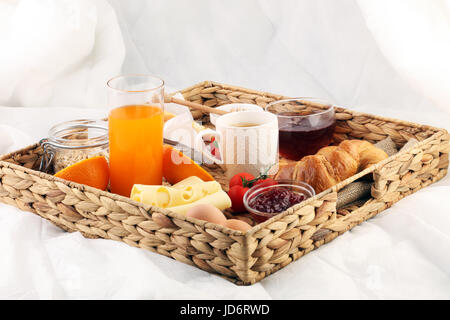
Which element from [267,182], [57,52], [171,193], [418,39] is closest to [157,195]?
[171,193]

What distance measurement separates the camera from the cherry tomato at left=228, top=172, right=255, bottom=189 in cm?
143

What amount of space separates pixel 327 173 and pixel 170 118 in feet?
1.67

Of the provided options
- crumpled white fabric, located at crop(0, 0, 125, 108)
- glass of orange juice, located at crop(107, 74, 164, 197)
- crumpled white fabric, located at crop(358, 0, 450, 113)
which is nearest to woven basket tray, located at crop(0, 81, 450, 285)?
glass of orange juice, located at crop(107, 74, 164, 197)

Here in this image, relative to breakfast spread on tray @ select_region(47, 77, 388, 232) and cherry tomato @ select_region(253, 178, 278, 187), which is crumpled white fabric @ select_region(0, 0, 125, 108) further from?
cherry tomato @ select_region(253, 178, 278, 187)

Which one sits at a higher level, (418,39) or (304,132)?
(418,39)

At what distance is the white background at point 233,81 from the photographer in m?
1.19

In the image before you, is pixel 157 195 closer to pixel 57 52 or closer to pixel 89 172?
pixel 89 172

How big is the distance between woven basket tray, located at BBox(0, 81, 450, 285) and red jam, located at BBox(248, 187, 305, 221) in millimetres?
66

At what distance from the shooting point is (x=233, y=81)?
2.49 m

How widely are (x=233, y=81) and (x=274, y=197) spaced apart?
124 cm

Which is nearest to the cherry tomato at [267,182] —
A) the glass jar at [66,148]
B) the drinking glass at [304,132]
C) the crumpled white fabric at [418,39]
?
the drinking glass at [304,132]

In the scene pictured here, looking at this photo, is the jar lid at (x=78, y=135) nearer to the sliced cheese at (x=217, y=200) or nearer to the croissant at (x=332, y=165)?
the sliced cheese at (x=217, y=200)

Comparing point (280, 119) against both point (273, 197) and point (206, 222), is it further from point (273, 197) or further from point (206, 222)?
point (206, 222)

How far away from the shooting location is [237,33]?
2.49 meters
